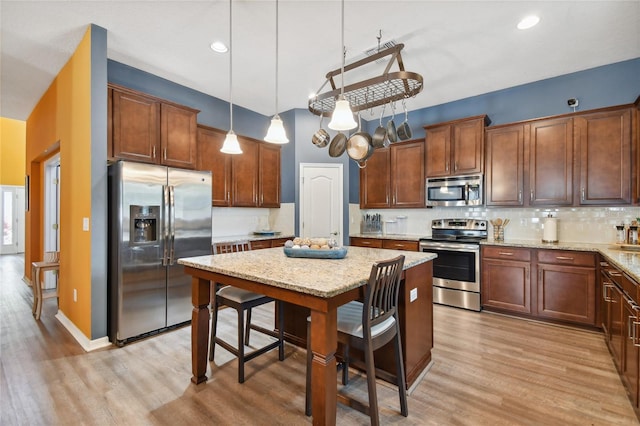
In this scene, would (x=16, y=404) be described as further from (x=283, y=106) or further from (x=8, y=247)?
(x=8, y=247)

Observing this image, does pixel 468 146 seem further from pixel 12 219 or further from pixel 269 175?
pixel 12 219

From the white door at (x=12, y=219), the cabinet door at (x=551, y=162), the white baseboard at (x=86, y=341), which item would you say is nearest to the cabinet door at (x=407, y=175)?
the cabinet door at (x=551, y=162)

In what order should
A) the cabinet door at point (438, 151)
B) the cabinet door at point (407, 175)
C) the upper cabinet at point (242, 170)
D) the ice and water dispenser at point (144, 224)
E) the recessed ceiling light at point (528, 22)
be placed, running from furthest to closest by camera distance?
the cabinet door at point (407, 175)
the cabinet door at point (438, 151)
the upper cabinet at point (242, 170)
the ice and water dispenser at point (144, 224)
the recessed ceiling light at point (528, 22)

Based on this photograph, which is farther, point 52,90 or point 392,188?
point 392,188

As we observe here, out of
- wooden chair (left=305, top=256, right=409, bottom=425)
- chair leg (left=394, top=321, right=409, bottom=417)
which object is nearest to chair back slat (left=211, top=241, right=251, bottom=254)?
wooden chair (left=305, top=256, right=409, bottom=425)

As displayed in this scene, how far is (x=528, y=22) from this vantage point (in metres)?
2.71

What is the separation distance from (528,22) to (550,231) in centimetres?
243

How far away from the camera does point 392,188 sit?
504 cm

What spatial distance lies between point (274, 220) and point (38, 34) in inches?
142

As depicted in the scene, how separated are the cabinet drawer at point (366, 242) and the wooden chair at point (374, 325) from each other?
2901mm

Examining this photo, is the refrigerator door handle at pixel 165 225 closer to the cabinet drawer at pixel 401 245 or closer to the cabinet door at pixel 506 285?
the cabinet drawer at pixel 401 245

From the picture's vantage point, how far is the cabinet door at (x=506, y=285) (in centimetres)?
359

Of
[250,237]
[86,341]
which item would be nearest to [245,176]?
[250,237]

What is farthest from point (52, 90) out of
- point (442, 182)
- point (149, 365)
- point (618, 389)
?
point (618, 389)
